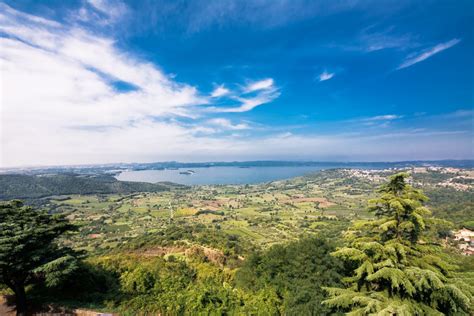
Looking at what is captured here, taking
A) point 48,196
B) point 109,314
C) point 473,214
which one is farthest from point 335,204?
point 48,196

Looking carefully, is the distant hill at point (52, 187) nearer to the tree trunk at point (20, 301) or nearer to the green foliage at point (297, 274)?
the tree trunk at point (20, 301)

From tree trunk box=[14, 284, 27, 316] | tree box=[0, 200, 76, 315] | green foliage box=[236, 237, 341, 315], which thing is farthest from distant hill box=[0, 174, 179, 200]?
green foliage box=[236, 237, 341, 315]

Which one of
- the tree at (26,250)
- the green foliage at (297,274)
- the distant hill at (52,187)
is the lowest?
the distant hill at (52,187)

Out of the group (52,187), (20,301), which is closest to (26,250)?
(20,301)

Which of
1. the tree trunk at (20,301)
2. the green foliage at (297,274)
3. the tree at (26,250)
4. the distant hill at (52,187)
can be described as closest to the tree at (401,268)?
the green foliage at (297,274)

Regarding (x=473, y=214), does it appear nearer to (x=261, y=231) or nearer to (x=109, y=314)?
(x=261, y=231)

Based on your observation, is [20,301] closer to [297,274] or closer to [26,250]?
[26,250]

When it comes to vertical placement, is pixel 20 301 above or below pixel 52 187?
above
